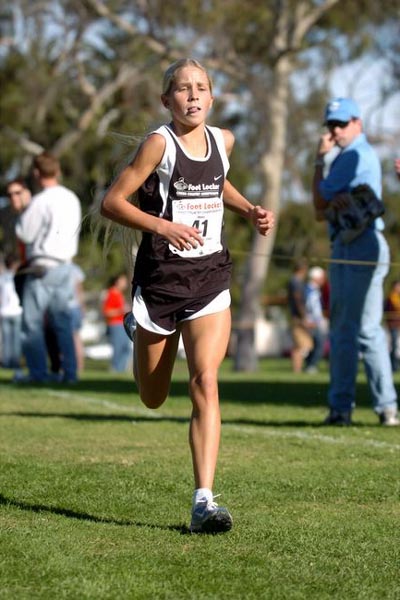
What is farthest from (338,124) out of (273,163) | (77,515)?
(273,163)

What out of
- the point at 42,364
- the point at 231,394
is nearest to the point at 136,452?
the point at 231,394

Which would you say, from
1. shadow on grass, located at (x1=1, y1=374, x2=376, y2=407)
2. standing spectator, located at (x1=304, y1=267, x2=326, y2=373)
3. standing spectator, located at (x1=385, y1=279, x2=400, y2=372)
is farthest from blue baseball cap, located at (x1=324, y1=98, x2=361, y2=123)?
standing spectator, located at (x1=385, y1=279, x2=400, y2=372)

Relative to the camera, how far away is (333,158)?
31.3 feet

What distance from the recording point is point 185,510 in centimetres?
577

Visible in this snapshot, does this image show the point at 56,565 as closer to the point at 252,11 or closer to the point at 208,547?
the point at 208,547

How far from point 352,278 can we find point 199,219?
3764 mm

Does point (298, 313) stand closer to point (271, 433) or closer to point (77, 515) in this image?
point (271, 433)

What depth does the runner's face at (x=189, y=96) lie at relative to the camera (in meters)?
5.56

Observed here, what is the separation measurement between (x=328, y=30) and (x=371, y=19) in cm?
192

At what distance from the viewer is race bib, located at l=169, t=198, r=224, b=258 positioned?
18.4 feet

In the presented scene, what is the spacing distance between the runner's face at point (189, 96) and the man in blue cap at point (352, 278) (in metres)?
3.68

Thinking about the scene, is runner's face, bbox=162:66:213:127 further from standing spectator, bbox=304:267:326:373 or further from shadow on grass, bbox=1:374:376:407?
standing spectator, bbox=304:267:326:373

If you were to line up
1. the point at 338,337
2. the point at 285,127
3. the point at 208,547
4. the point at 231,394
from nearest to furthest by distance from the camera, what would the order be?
the point at 208,547 → the point at 338,337 → the point at 231,394 → the point at 285,127

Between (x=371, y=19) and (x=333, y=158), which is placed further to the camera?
(x=371, y=19)
